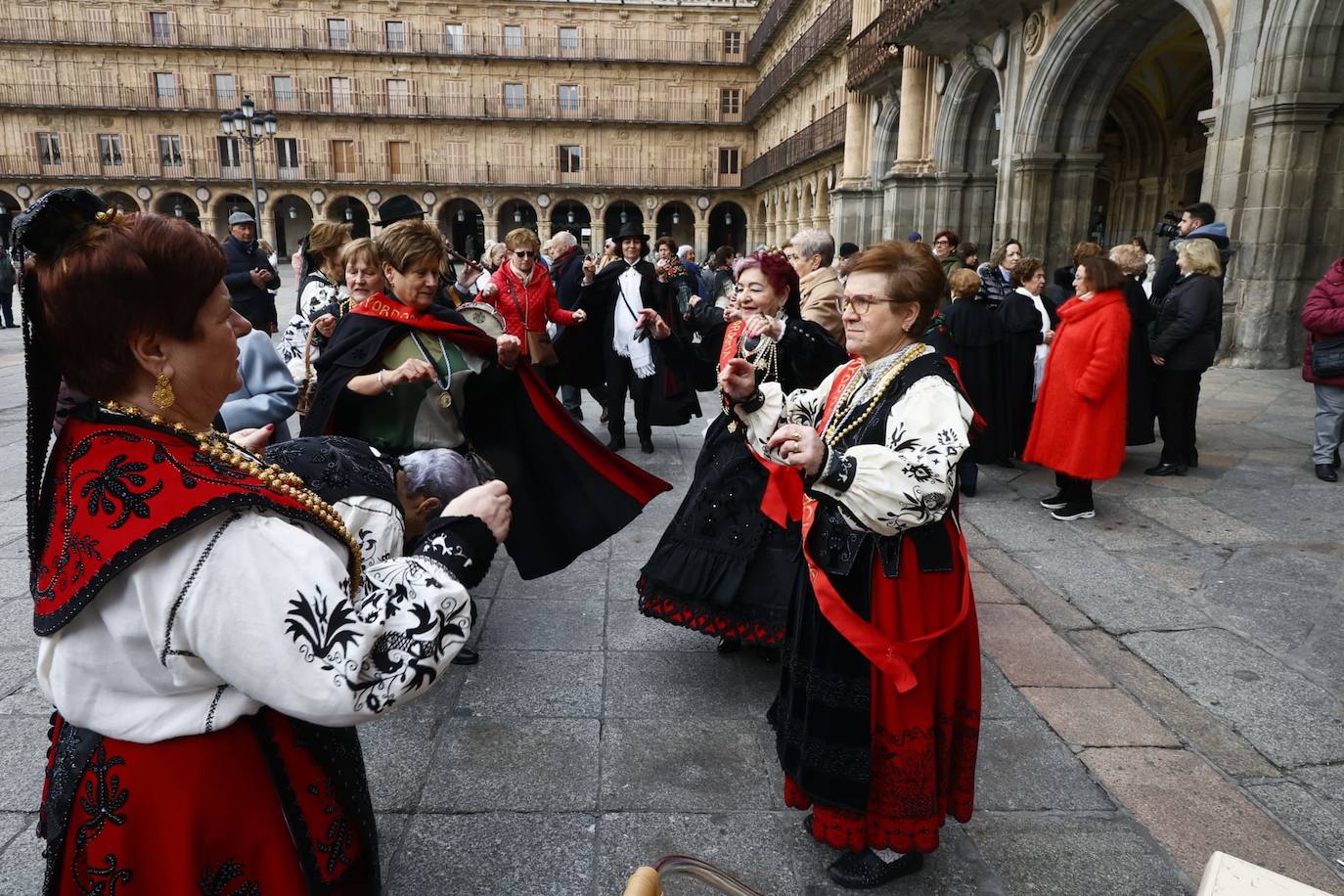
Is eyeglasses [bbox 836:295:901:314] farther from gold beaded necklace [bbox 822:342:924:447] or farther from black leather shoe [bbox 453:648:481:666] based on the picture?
black leather shoe [bbox 453:648:481:666]

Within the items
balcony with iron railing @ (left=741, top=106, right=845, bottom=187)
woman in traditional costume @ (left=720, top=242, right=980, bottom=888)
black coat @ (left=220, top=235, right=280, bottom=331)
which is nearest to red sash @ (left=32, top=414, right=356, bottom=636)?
woman in traditional costume @ (left=720, top=242, right=980, bottom=888)

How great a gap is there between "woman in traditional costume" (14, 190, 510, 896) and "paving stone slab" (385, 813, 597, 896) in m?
1.01

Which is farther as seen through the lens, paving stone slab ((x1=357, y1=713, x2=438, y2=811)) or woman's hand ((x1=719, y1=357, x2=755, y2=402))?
paving stone slab ((x1=357, y1=713, x2=438, y2=811))

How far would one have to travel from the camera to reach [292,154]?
38.2 meters

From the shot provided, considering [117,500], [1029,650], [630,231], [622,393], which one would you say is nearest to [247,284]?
[630,231]

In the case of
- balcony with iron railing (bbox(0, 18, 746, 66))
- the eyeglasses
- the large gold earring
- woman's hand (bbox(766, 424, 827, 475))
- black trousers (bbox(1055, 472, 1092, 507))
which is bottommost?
black trousers (bbox(1055, 472, 1092, 507))

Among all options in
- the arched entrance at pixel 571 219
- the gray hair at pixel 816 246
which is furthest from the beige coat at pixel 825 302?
the arched entrance at pixel 571 219

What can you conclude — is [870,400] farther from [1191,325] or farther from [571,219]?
[571,219]

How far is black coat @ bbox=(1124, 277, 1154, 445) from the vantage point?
6016 mm

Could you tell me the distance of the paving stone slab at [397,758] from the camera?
254cm

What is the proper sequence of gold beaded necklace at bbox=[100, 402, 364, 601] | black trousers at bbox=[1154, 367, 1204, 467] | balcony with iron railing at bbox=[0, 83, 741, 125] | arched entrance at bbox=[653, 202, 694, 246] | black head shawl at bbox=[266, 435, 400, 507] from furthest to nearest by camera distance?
1. arched entrance at bbox=[653, 202, 694, 246]
2. balcony with iron railing at bbox=[0, 83, 741, 125]
3. black trousers at bbox=[1154, 367, 1204, 467]
4. black head shawl at bbox=[266, 435, 400, 507]
5. gold beaded necklace at bbox=[100, 402, 364, 601]

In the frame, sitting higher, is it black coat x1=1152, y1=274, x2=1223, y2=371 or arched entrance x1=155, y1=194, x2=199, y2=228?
arched entrance x1=155, y1=194, x2=199, y2=228

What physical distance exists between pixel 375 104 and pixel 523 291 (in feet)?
118

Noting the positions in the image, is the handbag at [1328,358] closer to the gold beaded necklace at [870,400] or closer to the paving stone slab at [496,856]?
the gold beaded necklace at [870,400]
